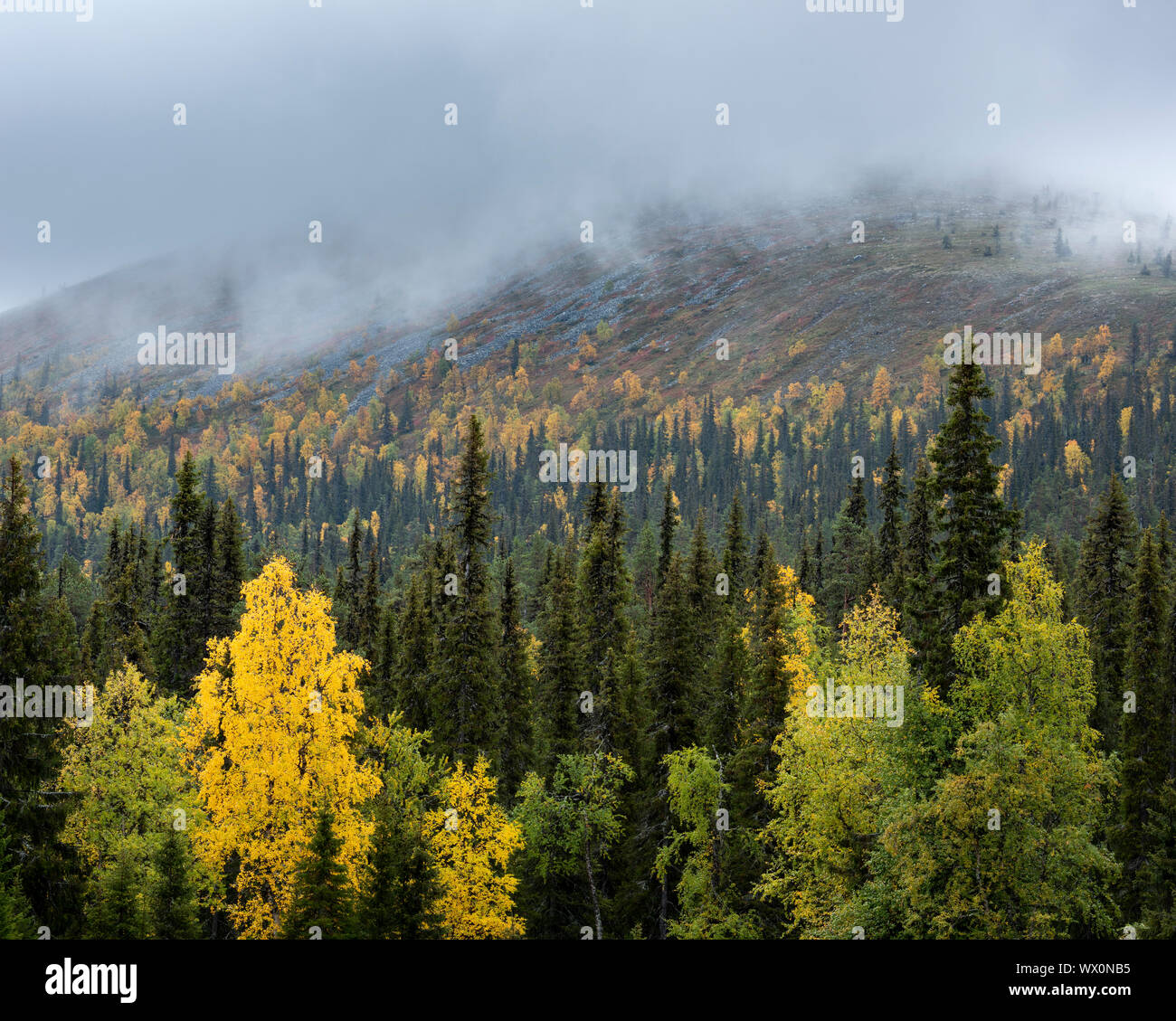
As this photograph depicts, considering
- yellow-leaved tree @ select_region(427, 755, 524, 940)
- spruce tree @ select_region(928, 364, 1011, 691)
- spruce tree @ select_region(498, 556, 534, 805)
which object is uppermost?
spruce tree @ select_region(928, 364, 1011, 691)

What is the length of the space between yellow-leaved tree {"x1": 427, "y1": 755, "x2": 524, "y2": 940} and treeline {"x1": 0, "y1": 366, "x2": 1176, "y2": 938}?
135 millimetres

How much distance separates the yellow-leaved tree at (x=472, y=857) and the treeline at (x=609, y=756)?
135 mm

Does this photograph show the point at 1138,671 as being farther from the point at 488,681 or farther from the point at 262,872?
the point at 262,872

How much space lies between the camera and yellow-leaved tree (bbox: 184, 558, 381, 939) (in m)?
28.2

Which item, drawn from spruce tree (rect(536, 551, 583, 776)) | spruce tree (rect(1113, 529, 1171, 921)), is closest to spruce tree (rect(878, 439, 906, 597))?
spruce tree (rect(1113, 529, 1171, 921))

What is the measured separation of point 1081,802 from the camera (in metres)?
26.0

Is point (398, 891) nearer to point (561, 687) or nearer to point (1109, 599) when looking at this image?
point (561, 687)

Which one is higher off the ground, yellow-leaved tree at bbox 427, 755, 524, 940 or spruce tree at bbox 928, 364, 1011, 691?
spruce tree at bbox 928, 364, 1011, 691

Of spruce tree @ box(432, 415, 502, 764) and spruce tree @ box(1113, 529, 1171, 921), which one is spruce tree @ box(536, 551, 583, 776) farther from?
spruce tree @ box(1113, 529, 1171, 921)

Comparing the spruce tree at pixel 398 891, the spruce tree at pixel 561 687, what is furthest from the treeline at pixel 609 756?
the spruce tree at pixel 561 687

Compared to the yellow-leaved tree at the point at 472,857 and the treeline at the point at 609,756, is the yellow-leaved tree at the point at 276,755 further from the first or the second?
the yellow-leaved tree at the point at 472,857

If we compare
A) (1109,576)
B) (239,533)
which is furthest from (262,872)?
(1109,576)

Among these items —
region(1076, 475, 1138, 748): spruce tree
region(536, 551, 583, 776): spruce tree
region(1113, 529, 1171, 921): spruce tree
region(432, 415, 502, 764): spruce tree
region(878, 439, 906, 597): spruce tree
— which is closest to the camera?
region(432, 415, 502, 764): spruce tree
